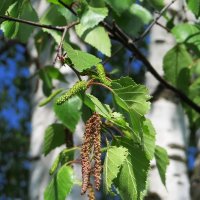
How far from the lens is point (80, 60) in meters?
0.85

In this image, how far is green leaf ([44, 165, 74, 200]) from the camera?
40.2 inches

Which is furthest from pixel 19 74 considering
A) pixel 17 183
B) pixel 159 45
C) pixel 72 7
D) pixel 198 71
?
pixel 72 7

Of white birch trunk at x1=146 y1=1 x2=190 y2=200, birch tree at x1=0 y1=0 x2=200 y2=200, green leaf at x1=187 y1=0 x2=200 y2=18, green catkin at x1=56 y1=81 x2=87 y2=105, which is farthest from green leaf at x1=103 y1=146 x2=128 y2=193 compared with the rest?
white birch trunk at x1=146 y1=1 x2=190 y2=200

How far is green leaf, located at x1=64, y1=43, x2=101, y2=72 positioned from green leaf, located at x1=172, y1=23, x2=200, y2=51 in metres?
0.53

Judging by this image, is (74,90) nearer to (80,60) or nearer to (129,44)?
(80,60)

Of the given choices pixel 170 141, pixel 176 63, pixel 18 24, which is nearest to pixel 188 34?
pixel 176 63

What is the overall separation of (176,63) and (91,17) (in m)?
0.55

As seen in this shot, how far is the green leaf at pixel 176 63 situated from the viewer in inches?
61.7

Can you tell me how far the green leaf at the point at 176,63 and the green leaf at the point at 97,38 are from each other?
42cm

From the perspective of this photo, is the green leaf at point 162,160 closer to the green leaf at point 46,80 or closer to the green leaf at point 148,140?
the green leaf at point 148,140

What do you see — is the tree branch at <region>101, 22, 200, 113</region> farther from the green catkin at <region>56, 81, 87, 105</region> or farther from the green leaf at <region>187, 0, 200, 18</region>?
the green catkin at <region>56, 81, 87, 105</region>

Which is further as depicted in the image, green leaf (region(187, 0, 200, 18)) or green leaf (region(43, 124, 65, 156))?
green leaf (region(43, 124, 65, 156))

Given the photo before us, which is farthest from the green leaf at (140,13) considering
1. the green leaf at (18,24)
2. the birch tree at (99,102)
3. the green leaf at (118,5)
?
the green leaf at (18,24)

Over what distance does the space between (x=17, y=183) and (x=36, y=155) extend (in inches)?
153
